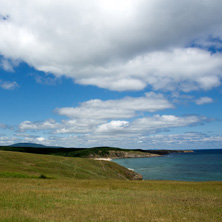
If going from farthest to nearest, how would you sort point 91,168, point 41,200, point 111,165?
1. point 111,165
2. point 91,168
3. point 41,200

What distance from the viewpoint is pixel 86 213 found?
16188mm

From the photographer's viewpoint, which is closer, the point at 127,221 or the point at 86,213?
the point at 127,221

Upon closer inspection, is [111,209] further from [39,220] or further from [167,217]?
[39,220]

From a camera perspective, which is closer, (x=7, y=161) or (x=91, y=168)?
(x=7, y=161)

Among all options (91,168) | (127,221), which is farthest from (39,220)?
(91,168)

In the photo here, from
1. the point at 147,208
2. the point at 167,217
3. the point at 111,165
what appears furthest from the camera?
the point at 111,165

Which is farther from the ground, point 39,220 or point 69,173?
point 39,220

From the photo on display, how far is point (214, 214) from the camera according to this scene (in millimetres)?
16969

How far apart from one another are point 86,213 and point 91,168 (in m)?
61.9

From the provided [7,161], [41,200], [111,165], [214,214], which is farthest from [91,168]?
[214,214]

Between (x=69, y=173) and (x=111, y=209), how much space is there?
1854 inches

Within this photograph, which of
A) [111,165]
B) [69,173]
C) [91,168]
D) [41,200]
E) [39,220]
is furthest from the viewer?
[111,165]

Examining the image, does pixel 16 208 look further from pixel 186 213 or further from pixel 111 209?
pixel 186 213

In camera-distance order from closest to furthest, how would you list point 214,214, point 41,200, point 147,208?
point 214,214
point 147,208
point 41,200
